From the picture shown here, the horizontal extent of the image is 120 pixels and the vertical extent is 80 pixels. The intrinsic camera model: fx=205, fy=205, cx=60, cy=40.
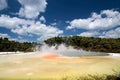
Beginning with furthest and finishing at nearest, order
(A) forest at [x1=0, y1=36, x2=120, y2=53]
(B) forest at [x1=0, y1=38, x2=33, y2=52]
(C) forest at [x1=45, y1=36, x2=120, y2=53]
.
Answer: (B) forest at [x1=0, y1=38, x2=33, y2=52], (A) forest at [x1=0, y1=36, x2=120, y2=53], (C) forest at [x1=45, y1=36, x2=120, y2=53]

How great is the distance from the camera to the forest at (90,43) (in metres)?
58.0

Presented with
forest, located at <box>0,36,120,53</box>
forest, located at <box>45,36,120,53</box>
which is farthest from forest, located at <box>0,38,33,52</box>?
forest, located at <box>45,36,120,53</box>

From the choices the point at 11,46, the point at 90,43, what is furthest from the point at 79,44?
the point at 11,46

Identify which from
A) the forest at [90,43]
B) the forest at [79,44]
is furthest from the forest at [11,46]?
the forest at [90,43]

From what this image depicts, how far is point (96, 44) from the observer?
6259cm

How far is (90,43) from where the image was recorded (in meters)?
63.8

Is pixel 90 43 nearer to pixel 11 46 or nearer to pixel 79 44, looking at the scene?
pixel 79 44

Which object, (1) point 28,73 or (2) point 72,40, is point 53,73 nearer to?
(1) point 28,73

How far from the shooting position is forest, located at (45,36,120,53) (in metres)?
58.0

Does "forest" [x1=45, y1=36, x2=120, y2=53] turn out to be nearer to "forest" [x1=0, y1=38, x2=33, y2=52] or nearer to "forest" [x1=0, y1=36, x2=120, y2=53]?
"forest" [x1=0, y1=36, x2=120, y2=53]

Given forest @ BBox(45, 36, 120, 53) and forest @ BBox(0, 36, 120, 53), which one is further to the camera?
forest @ BBox(0, 36, 120, 53)

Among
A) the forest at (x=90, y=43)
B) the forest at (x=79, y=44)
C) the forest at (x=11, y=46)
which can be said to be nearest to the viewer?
the forest at (x=90, y=43)

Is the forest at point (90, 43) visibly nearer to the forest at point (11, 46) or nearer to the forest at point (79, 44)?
the forest at point (79, 44)

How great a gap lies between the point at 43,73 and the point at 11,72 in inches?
106
